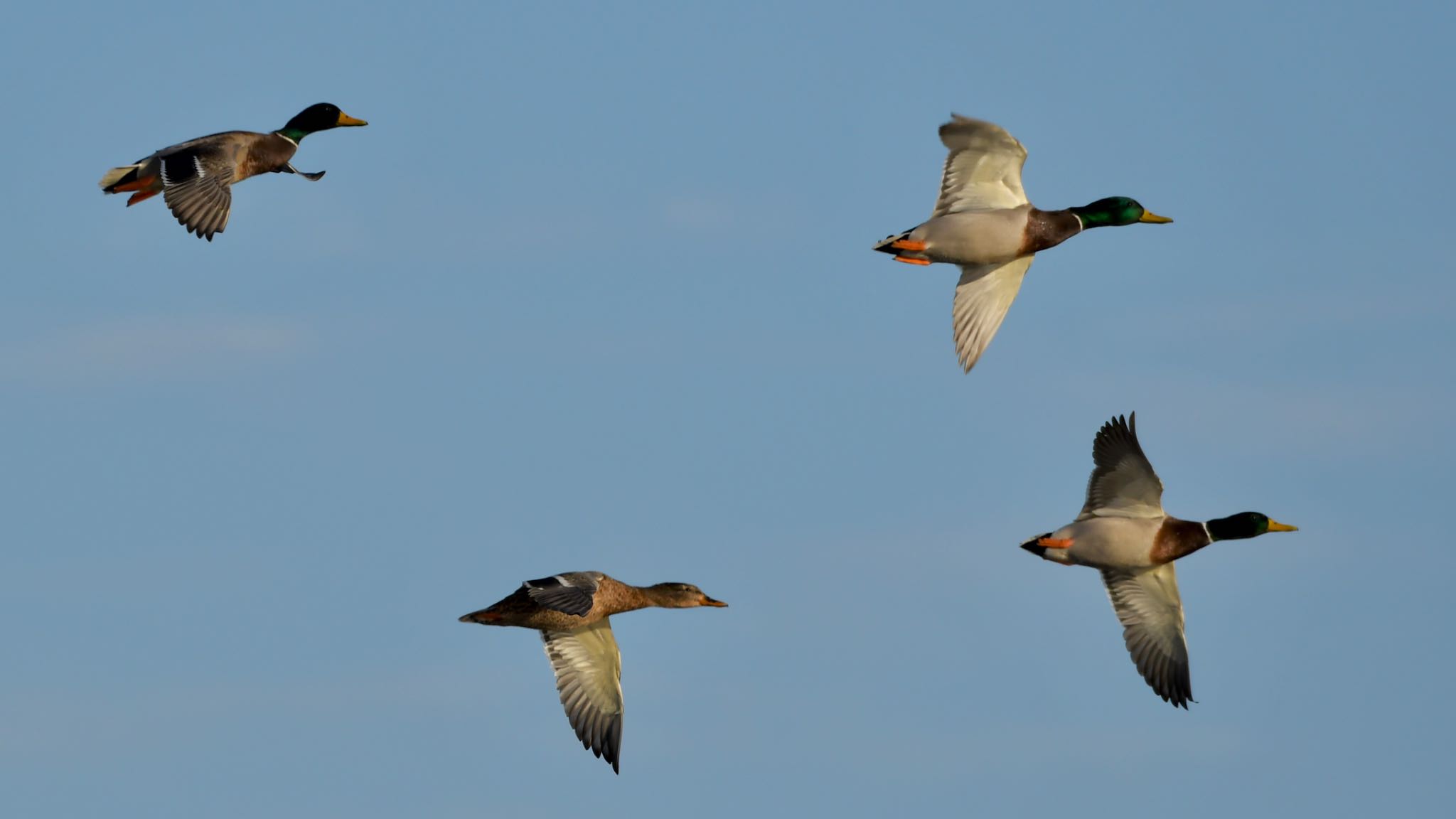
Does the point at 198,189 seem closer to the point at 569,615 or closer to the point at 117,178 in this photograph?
the point at 117,178

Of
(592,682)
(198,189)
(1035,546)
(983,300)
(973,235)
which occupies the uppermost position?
(198,189)

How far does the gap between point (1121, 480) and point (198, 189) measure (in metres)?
10.1

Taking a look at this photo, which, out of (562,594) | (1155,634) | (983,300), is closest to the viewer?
(562,594)

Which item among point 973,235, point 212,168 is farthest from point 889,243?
point 212,168

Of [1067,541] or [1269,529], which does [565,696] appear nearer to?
[1067,541]

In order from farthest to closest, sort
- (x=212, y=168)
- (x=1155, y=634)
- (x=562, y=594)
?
(x=1155, y=634) → (x=212, y=168) → (x=562, y=594)

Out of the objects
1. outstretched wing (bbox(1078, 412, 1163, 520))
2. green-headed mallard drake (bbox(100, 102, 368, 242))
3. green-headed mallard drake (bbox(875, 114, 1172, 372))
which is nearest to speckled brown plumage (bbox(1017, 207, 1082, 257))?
green-headed mallard drake (bbox(875, 114, 1172, 372))

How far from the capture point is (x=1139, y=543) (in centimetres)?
2620

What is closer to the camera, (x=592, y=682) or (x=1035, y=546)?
(x=1035, y=546)

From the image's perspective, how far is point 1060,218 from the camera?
26.6 m

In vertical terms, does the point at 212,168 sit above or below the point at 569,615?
above

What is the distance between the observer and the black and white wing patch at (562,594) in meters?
24.0

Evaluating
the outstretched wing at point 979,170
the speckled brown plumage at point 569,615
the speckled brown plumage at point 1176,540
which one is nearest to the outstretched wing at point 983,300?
the outstretched wing at point 979,170

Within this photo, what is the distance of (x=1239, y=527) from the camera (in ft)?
87.7
